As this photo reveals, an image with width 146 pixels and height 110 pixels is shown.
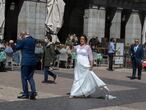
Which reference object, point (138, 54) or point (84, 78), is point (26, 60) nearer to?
point (84, 78)

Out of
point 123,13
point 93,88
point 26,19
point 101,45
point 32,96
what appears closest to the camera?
point 32,96

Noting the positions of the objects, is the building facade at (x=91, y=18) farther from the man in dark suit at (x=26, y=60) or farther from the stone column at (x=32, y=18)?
the man in dark suit at (x=26, y=60)

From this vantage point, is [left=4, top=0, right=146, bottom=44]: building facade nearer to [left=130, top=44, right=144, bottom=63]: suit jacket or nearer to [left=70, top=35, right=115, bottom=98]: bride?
[left=130, top=44, right=144, bottom=63]: suit jacket

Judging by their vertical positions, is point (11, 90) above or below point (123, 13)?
below

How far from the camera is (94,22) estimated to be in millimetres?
34750

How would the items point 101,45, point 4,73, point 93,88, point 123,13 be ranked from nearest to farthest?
point 93,88
point 4,73
point 101,45
point 123,13

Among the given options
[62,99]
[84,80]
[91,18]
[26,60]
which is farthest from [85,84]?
[91,18]

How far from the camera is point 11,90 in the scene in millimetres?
16391

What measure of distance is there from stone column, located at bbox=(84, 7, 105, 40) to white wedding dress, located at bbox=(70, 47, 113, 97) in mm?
18625

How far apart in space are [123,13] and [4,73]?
704 inches

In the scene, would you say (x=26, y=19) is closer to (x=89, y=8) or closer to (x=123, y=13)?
(x=89, y=8)

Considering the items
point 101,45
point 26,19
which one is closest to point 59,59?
point 26,19

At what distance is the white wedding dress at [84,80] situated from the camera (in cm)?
1568

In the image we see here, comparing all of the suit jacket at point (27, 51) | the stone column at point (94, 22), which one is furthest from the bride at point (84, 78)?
the stone column at point (94, 22)
